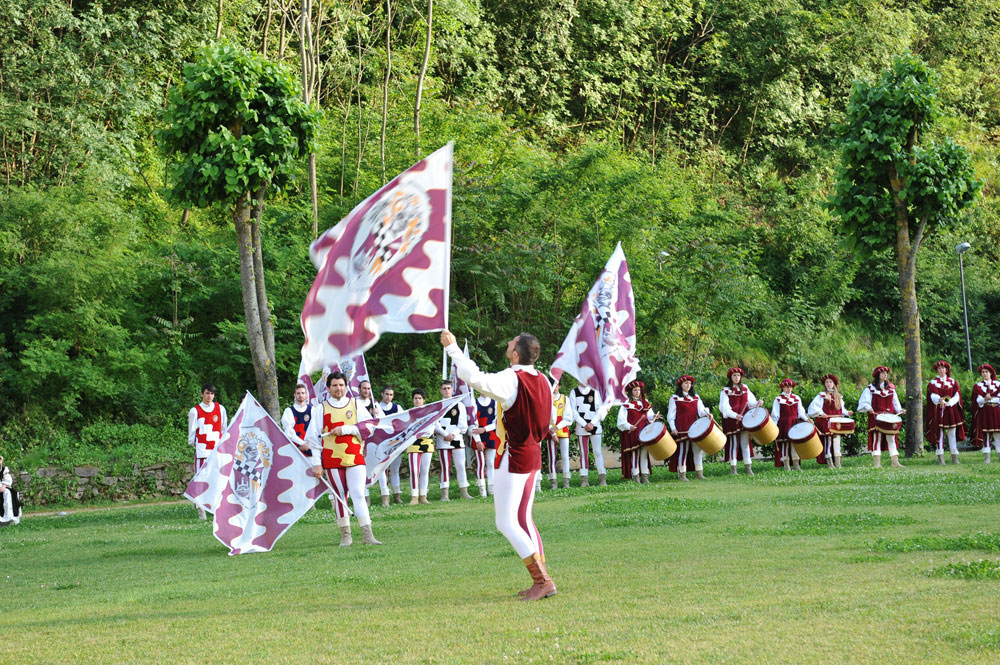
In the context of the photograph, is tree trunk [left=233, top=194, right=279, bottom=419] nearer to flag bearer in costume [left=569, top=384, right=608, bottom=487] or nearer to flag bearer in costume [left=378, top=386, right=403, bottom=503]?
flag bearer in costume [left=378, top=386, right=403, bottom=503]

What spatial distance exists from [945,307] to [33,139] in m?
29.8

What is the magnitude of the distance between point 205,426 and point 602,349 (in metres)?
6.39

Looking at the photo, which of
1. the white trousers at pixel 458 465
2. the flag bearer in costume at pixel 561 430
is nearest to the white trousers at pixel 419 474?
the white trousers at pixel 458 465

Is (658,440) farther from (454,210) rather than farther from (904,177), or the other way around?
(454,210)

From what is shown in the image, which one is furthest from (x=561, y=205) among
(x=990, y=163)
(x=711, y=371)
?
(x=990, y=163)

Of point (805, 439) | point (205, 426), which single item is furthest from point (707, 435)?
point (205, 426)

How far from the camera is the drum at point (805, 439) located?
60.1 feet

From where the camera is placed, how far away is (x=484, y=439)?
57.4ft

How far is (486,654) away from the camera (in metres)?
5.62

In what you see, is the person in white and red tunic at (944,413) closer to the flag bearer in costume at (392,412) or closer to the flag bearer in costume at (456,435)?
the flag bearer in costume at (456,435)

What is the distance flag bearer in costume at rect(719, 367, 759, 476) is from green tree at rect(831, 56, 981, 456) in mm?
3684

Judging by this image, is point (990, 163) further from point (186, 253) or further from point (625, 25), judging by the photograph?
point (186, 253)

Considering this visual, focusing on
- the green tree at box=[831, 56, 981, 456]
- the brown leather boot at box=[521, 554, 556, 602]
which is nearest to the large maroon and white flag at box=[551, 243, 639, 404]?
the brown leather boot at box=[521, 554, 556, 602]

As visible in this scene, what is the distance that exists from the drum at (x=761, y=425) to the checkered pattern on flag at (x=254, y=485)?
939cm
